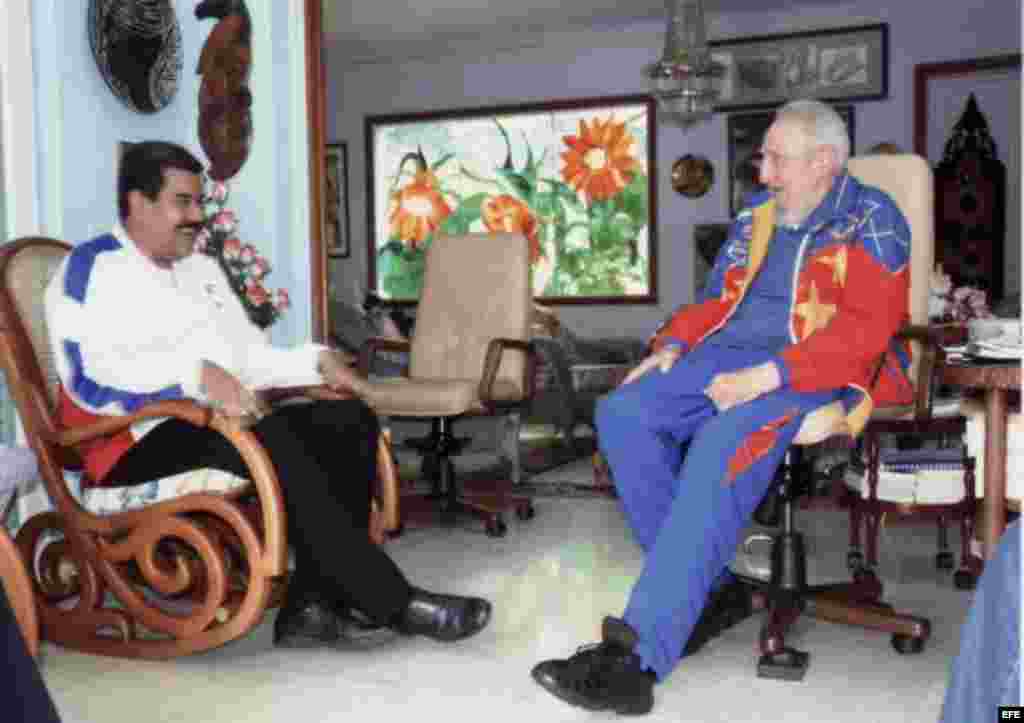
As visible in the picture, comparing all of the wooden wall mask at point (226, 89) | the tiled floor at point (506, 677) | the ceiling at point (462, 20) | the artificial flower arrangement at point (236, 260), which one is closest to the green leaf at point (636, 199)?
the ceiling at point (462, 20)

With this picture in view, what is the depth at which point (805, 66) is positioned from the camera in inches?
307

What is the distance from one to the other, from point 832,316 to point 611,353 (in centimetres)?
452

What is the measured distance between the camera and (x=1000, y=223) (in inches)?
282

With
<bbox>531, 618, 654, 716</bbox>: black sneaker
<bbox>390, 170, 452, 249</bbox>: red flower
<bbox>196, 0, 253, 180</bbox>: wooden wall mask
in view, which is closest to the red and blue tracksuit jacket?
<bbox>531, 618, 654, 716</bbox>: black sneaker

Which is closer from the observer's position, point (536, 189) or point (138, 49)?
point (138, 49)

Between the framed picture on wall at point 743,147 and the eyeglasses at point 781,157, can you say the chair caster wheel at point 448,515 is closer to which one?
the eyeglasses at point 781,157

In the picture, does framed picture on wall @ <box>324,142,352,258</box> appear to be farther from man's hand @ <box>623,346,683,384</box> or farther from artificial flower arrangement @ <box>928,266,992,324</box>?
man's hand @ <box>623,346,683,384</box>

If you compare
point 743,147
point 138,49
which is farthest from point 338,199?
point 138,49

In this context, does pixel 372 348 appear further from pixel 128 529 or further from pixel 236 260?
pixel 128 529

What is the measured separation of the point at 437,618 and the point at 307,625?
14.2 inches

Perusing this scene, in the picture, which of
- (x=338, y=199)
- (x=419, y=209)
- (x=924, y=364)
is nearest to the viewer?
(x=924, y=364)

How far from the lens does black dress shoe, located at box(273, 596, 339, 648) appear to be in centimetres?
268

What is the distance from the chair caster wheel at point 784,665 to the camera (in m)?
2.42

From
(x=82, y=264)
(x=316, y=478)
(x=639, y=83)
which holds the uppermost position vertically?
(x=639, y=83)
